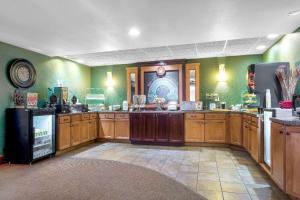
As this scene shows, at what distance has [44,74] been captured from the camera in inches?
198

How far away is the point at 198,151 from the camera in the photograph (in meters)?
4.81

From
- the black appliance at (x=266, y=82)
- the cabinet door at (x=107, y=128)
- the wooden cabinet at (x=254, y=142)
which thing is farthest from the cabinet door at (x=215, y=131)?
the cabinet door at (x=107, y=128)

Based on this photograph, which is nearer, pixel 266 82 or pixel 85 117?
pixel 266 82

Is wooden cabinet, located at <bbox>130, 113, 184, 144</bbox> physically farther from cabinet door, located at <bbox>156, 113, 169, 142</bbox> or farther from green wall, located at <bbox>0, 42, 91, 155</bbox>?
green wall, located at <bbox>0, 42, 91, 155</bbox>

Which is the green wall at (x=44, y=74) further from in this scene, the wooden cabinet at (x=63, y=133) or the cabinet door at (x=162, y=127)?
the cabinet door at (x=162, y=127)

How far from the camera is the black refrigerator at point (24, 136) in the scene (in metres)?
3.89

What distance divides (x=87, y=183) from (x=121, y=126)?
9.88 ft

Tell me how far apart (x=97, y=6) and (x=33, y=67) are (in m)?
2.94

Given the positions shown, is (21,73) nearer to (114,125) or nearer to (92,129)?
(92,129)

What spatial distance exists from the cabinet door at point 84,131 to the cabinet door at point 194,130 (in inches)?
106

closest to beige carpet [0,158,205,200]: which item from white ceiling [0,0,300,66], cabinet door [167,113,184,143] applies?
cabinet door [167,113,184,143]

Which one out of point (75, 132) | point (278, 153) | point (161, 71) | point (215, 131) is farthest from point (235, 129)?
point (75, 132)

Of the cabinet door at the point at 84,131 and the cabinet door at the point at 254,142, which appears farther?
the cabinet door at the point at 84,131

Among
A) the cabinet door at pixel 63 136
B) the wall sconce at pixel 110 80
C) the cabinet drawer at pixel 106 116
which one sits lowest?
the cabinet door at pixel 63 136
